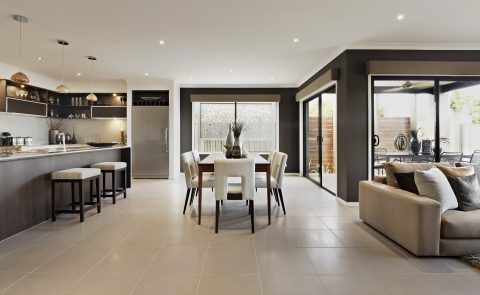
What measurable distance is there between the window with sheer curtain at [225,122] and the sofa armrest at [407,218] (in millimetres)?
5404

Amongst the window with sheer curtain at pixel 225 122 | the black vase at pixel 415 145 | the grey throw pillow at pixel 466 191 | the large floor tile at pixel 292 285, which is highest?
the window with sheer curtain at pixel 225 122

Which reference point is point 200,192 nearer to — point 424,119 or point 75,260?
point 75,260

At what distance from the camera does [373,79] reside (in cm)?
466

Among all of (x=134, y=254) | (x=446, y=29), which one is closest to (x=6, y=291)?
(x=134, y=254)

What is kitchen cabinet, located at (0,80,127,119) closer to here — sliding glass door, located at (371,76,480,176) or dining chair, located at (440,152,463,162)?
sliding glass door, located at (371,76,480,176)

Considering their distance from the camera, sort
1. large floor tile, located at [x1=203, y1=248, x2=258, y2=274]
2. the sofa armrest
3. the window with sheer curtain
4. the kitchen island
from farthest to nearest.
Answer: the window with sheer curtain → the kitchen island → the sofa armrest → large floor tile, located at [x1=203, y1=248, x2=258, y2=274]

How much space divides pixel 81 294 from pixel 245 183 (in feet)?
6.19

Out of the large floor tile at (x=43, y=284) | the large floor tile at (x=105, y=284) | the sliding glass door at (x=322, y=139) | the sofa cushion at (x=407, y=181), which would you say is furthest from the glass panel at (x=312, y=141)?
the large floor tile at (x=43, y=284)

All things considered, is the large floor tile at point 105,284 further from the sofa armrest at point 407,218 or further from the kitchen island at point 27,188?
the sofa armrest at point 407,218

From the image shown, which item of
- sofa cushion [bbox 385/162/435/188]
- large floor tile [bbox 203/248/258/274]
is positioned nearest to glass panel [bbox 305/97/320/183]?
sofa cushion [bbox 385/162/435/188]

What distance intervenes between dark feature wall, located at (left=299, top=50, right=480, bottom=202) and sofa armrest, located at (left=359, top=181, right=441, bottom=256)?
134cm

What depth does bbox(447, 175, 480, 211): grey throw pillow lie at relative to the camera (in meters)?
2.75

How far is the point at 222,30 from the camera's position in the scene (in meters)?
4.09

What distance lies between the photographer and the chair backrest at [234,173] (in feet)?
10.6
